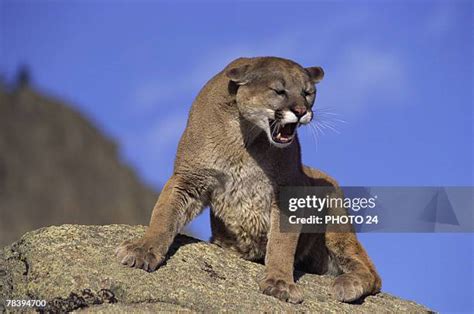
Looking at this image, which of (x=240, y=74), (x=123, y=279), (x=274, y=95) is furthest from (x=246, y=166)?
(x=123, y=279)

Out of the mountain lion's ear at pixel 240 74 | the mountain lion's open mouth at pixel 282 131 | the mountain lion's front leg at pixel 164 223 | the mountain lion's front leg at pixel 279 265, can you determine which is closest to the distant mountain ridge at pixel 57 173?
the mountain lion's front leg at pixel 164 223

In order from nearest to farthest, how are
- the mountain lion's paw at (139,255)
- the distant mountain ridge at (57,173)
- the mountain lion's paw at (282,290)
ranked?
1. the mountain lion's paw at (139,255)
2. the mountain lion's paw at (282,290)
3. the distant mountain ridge at (57,173)

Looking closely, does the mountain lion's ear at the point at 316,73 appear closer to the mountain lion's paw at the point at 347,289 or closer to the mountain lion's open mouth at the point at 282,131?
the mountain lion's open mouth at the point at 282,131

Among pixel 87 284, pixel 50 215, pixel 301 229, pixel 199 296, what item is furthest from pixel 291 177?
pixel 50 215

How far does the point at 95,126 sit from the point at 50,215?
7.40 metres

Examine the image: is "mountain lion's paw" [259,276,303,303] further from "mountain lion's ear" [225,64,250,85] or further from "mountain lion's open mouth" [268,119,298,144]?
"mountain lion's ear" [225,64,250,85]

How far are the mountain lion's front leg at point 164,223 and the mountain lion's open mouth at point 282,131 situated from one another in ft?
3.46

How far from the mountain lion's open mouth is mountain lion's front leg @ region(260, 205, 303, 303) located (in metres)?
0.81

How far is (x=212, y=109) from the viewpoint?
30.9ft

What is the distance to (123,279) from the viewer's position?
793 centimetres

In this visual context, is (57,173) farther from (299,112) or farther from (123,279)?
(123,279)

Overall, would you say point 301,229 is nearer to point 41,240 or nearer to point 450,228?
point 450,228

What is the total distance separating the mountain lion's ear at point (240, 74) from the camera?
9233 millimetres

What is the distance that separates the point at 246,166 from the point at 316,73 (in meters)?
1.50
